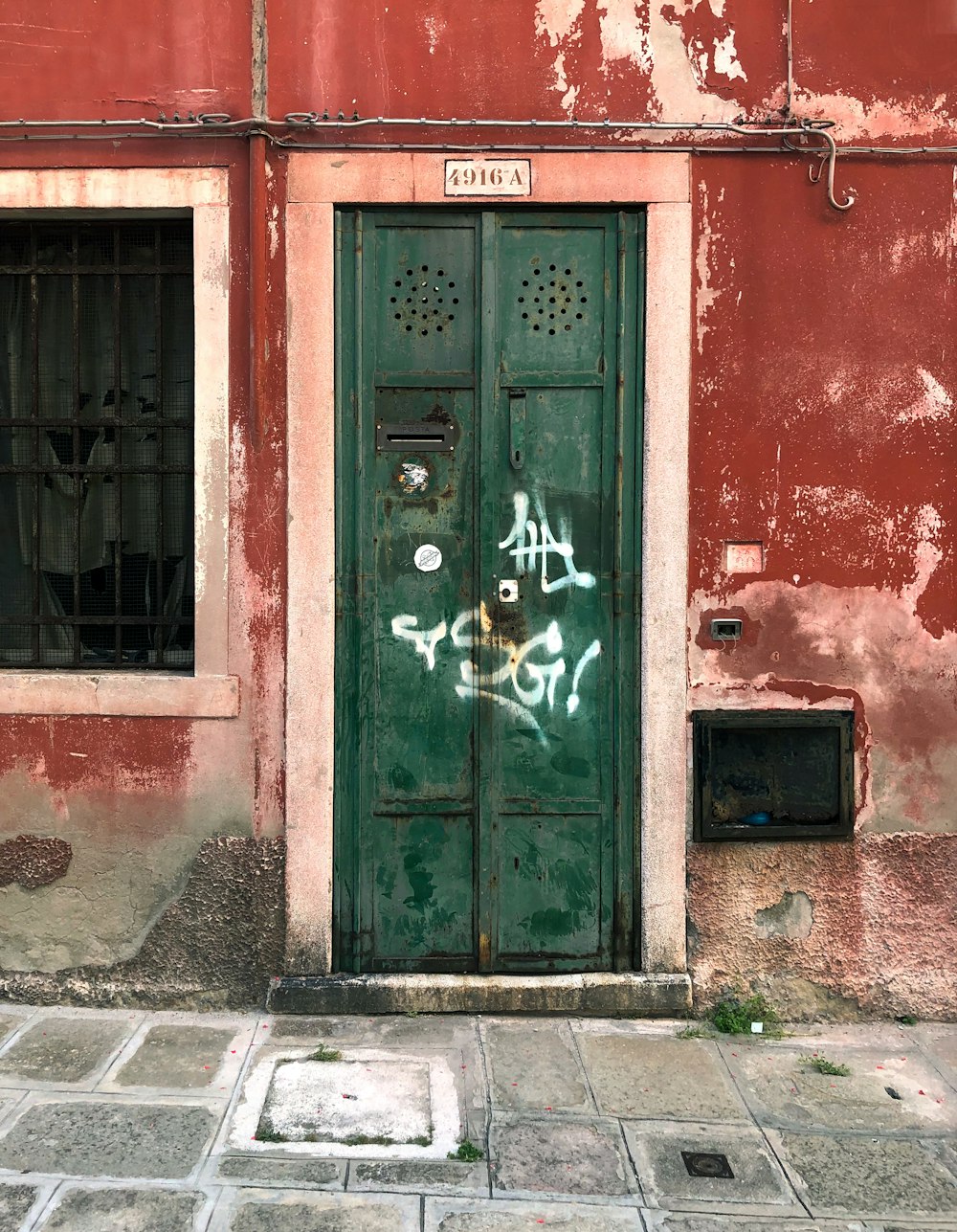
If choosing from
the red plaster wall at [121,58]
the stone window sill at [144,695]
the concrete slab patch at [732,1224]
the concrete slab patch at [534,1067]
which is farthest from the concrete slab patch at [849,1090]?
the red plaster wall at [121,58]

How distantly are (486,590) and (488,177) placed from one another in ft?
5.47

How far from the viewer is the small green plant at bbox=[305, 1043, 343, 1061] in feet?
13.1

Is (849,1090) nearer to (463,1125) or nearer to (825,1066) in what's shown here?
(825,1066)

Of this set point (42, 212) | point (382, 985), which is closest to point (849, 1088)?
point (382, 985)

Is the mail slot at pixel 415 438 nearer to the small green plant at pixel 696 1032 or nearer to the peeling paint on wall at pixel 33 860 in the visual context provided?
the peeling paint on wall at pixel 33 860

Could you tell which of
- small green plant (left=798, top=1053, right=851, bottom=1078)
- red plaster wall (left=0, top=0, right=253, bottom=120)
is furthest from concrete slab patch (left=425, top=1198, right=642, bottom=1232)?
red plaster wall (left=0, top=0, right=253, bottom=120)

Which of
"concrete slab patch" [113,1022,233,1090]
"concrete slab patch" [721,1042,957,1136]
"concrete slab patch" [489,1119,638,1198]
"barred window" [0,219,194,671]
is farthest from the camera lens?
"barred window" [0,219,194,671]

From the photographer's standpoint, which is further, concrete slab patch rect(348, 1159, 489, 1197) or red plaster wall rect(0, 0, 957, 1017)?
red plaster wall rect(0, 0, 957, 1017)

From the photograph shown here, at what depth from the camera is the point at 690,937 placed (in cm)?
445

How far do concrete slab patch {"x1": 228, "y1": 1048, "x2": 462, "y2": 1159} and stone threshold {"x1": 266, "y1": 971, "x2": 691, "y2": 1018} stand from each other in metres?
0.31

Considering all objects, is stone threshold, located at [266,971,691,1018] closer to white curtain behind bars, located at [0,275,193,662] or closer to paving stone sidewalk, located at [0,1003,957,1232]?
paving stone sidewalk, located at [0,1003,957,1232]

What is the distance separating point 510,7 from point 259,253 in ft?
4.62

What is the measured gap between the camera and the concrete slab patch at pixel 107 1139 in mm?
3303

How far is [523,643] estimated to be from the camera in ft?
14.6
